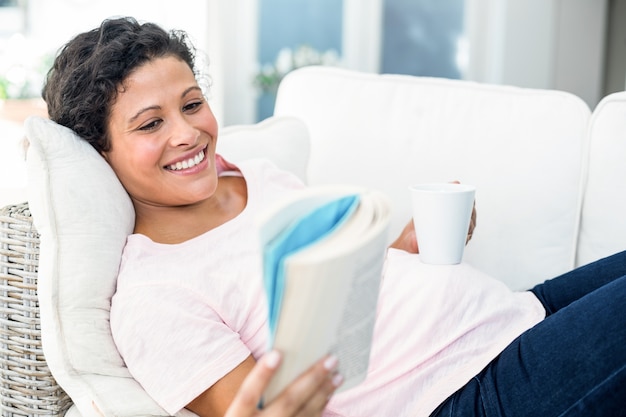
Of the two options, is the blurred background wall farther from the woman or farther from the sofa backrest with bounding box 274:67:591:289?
the woman

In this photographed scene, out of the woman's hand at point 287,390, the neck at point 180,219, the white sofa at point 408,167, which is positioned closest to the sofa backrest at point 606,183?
the white sofa at point 408,167

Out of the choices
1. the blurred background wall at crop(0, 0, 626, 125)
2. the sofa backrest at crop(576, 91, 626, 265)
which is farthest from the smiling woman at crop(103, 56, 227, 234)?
the blurred background wall at crop(0, 0, 626, 125)

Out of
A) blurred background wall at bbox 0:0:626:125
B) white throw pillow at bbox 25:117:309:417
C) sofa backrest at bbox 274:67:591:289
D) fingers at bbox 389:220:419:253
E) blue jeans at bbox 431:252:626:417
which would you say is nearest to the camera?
blue jeans at bbox 431:252:626:417

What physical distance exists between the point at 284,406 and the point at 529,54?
2.84 meters

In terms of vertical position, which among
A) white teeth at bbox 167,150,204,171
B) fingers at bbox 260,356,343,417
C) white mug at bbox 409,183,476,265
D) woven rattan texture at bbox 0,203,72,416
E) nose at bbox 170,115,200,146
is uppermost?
nose at bbox 170,115,200,146

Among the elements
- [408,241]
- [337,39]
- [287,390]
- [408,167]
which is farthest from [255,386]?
[337,39]

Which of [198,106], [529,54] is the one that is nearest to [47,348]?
[198,106]

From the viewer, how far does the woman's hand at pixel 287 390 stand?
0.80 metres

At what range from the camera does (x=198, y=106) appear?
1413 millimetres

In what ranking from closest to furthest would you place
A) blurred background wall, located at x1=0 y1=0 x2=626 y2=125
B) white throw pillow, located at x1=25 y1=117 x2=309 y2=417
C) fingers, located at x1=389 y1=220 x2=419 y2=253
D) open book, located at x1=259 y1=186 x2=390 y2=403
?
open book, located at x1=259 y1=186 x2=390 y2=403 → white throw pillow, located at x1=25 y1=117 x2=309 y2=417 → fingers, located at x1=389 y1=220 x2=419 y2=253 → blurred background wall, located at x1=0 y1=0 x2=626 y2=125

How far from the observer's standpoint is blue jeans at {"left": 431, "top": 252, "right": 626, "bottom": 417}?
1092 mm

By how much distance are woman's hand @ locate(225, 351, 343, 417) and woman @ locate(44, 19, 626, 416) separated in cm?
29

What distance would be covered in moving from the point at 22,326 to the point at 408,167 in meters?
0.85

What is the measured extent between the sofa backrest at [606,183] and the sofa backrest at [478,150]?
25 mm
